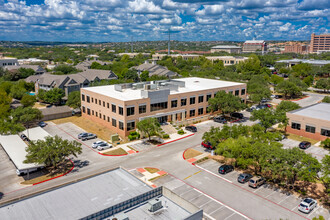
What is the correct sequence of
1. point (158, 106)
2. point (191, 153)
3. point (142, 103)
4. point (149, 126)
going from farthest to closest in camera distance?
point (158, 106) < point (142, 103) < point (149, 126) < point (191, 153)

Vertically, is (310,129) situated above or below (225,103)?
below

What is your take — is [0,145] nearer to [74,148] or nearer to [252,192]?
[74,148]

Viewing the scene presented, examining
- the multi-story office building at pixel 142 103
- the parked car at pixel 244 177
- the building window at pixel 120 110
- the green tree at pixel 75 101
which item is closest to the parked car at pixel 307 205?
the parked car at pixel 244 177

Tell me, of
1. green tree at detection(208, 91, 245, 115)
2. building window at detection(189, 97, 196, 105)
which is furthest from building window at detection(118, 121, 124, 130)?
green tree at detection(208, 91, 245, 115)

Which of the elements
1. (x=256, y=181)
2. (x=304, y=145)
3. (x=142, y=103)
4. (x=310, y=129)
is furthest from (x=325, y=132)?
(x=142, y=103)

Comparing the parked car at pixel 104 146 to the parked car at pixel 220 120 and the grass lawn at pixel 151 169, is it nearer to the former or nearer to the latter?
the grass lawn at pixel 151 169

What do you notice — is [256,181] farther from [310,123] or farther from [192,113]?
[192,113]
